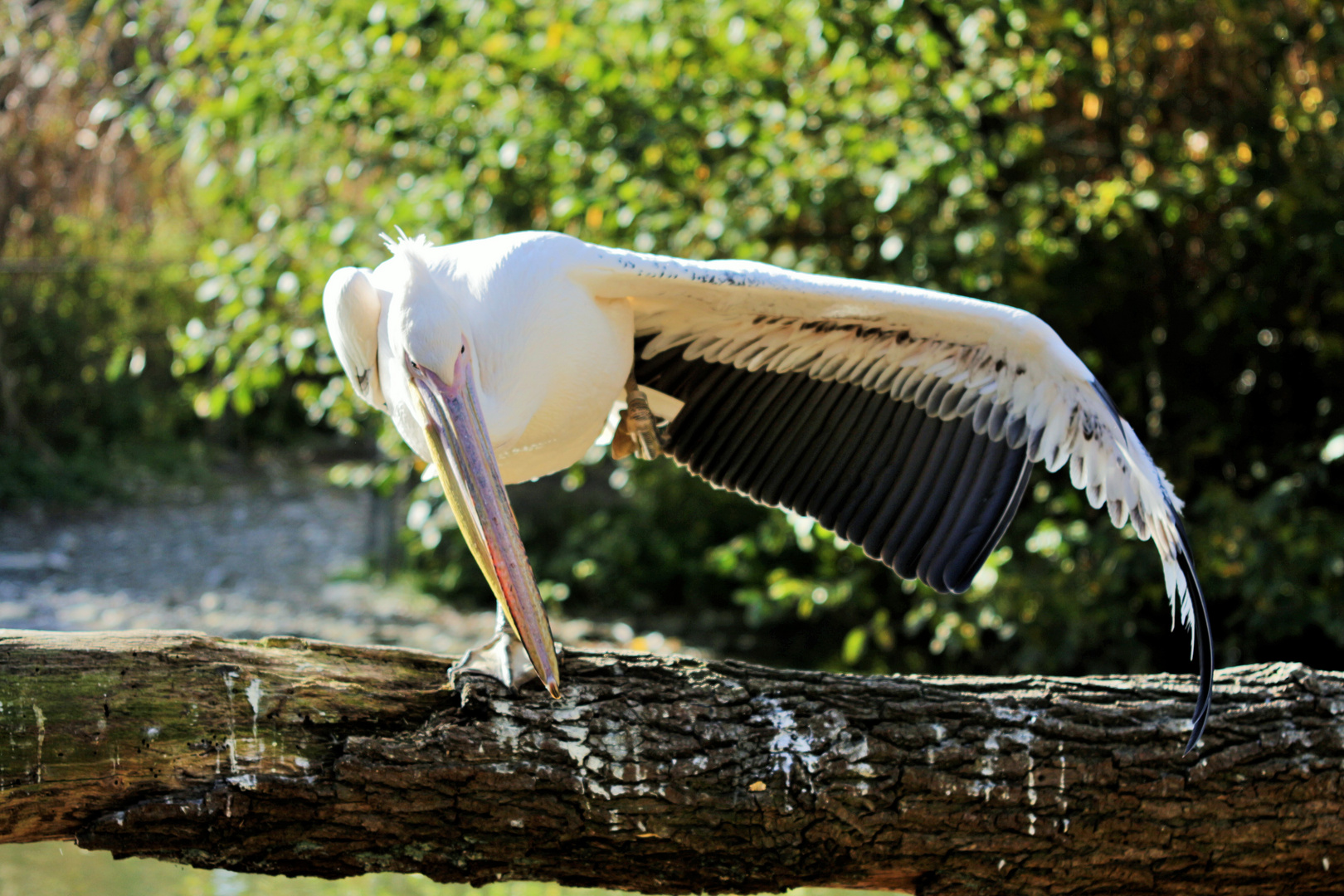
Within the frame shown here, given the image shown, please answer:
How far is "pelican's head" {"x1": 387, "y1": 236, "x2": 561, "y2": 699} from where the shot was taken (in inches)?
84.2

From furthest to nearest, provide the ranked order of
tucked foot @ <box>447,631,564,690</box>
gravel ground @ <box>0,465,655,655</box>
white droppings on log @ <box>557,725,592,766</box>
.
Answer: gravel ground @ <box>0,465,655,655</box> → tucked foot @ <box>447,631,564,690</box> → white droppings on log @ <box>557,725,592,766</box>

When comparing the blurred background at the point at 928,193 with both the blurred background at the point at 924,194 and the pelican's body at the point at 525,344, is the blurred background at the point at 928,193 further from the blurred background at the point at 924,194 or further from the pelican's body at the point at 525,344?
the pelican's body at the point at 525,344

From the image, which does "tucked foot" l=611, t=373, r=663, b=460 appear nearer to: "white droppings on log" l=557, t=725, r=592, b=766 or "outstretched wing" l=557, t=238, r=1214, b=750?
"outstretched wing" l=557, t=238, r=1214, b=750

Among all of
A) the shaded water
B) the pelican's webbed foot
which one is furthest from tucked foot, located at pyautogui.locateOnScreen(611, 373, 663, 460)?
the shaded water

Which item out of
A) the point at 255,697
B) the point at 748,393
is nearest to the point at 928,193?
the point at 748,393

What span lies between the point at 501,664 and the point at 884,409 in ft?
3.90

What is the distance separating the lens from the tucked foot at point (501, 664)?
2197 mm

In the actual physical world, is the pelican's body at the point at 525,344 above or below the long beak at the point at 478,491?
above

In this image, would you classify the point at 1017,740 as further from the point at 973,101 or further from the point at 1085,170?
the point at 1085,170

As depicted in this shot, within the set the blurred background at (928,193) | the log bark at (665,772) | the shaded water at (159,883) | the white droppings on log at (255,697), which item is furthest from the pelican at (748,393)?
the shaded water at (159,883)

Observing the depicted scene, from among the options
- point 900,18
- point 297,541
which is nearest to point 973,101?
point 900,18

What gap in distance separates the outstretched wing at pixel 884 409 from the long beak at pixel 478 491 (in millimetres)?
514

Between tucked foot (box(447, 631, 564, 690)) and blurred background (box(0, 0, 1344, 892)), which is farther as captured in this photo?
blurred background (box(0, 0, 1344, 892))

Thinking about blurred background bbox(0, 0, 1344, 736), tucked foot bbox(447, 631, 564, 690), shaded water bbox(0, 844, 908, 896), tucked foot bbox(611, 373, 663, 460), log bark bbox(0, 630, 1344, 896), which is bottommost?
shaded water bbox(0, 844, 908, 896)
